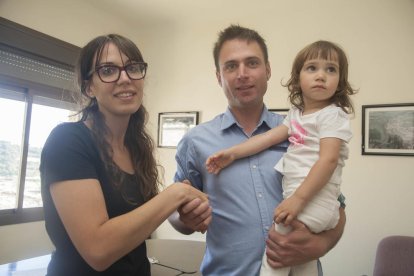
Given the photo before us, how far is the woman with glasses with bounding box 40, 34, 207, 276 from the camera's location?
2.91 ft

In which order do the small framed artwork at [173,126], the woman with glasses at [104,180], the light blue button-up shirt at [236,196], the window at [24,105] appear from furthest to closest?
the small framed artwork at [173,126], the window at [24,105], the light blue button-up shirt at [236,196], the woman with glasses at [104,180]

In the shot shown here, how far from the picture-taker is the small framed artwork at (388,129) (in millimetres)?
2811

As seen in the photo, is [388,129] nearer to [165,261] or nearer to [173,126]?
[165,261]

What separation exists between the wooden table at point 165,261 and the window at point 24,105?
1086mm

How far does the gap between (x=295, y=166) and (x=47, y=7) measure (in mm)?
3217

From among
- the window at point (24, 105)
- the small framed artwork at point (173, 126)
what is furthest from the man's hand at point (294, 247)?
the small framed artwork at point (173, 126)

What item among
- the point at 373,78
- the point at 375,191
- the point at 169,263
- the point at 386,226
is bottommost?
the point at 169,263

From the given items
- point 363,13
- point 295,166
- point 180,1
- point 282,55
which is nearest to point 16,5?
point 180,1

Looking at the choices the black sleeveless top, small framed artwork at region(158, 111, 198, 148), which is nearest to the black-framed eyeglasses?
the black sleeveless top

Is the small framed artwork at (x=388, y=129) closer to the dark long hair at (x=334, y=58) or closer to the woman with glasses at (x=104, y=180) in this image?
the dark long hair at (x=334, y=58)

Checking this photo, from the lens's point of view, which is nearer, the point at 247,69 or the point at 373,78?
the point at 247,69

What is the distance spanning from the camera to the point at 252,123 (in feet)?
4.78

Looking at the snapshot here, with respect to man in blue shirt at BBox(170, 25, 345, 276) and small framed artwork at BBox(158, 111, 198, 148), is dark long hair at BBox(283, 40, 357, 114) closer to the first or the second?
man in blue shirt at BBox(170, 25, 345, 276)

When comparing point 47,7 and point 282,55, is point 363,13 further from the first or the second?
point 47,7
